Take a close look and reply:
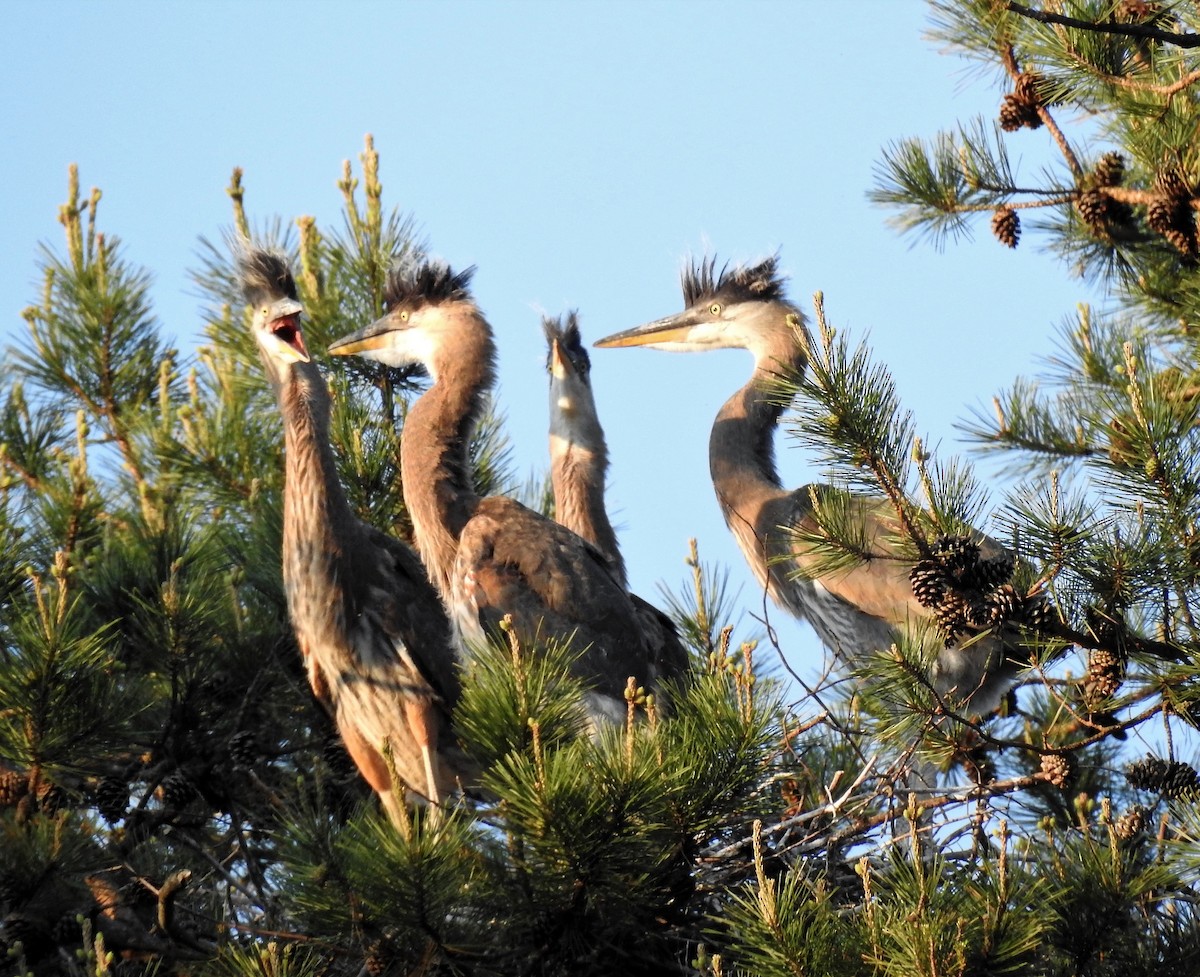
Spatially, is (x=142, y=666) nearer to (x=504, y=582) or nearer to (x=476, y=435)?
(x=504, y=582)

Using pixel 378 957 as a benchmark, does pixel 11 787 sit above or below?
above

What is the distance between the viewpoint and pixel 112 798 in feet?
13.3

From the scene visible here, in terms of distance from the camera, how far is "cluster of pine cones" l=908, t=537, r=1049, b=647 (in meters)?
2.86

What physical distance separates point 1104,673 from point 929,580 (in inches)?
17.7

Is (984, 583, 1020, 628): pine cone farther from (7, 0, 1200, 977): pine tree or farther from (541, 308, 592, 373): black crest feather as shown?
(541, 308, 592, 373): black crest feather

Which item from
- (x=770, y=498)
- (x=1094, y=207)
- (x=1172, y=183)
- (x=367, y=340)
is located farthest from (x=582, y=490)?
(x=1172, y=183)

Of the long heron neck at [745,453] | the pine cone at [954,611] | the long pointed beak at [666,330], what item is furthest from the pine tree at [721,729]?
the long pointed beak at [666,330]

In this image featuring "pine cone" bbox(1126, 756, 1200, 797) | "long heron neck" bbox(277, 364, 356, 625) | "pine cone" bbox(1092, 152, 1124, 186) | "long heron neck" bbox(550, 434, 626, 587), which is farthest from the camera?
"long heron neck" bbox(550, 434, 626, 587)

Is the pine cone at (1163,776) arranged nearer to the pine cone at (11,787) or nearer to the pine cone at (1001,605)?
the pine cone at (1001,605)

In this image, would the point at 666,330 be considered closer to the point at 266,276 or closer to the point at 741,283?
the point at 741,283

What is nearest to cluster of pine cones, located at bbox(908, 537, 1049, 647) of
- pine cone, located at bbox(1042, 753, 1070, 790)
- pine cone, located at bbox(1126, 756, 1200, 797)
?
pine cone, located at bbox(1042, 753, 1070, 790)

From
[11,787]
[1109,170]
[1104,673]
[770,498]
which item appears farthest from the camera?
[770,498]

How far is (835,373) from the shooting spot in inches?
111

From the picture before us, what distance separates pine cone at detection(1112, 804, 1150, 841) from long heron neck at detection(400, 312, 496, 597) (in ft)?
6.57
